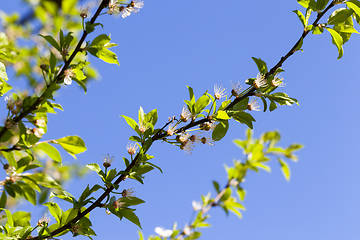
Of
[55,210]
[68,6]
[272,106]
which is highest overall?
[68,6]

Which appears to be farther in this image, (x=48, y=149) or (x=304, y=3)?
(x=304, y=3)

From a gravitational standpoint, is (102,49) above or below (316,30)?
below

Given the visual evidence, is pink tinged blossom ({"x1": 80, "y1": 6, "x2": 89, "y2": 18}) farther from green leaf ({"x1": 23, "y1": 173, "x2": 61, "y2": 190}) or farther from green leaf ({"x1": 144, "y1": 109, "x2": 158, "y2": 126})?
green leaf ({"x1": 23, "y1": 173, "x2": 61, "y2": 190})

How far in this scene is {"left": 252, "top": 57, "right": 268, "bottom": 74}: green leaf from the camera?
140 cm

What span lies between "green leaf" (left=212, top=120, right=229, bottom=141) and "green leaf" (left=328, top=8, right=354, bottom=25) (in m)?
0.70

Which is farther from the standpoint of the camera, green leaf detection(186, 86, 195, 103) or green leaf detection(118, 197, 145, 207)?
green leaf detection(186, 86, 195, 103)

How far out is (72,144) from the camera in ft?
4.59

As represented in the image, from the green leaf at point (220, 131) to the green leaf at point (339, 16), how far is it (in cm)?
70

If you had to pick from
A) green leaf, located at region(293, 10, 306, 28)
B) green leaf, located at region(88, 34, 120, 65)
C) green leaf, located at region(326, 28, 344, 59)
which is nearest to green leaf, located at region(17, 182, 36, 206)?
green leaf, located at region(88, 34, 120, 65)

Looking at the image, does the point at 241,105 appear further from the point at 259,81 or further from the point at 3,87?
the point at 3,87

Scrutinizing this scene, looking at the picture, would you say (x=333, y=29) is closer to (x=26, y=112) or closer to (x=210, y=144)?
(x=210, y=144)

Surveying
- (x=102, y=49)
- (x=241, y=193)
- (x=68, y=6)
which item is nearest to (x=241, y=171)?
(x=241, y=193)

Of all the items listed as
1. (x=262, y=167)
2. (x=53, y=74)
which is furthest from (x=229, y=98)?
(x=53, y=74)

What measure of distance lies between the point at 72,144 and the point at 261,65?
956 millimetres
